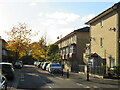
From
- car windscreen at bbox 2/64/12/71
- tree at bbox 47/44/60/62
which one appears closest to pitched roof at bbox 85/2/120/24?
car windscreen at bbox 2/64/12/71

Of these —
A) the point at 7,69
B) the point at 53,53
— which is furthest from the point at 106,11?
the point at 53,53

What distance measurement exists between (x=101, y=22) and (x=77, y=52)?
15.9 meters

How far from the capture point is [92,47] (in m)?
38.8

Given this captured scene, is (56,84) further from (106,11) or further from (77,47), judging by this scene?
(77,47)

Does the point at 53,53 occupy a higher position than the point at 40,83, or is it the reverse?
the point at 53,53

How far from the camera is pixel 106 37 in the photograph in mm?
32500

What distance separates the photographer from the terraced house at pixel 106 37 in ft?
94.4

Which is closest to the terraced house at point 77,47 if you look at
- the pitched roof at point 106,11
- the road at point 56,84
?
the pitched roof at point 106,11

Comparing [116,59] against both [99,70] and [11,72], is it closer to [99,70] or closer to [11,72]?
[99,70]

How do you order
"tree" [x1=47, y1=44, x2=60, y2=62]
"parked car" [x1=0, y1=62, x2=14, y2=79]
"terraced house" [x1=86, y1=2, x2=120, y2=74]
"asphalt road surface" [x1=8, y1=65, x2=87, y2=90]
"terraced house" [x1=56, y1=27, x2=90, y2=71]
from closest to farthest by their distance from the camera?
"asphalt road surface" [x1=8, y1=65, x2=87, y2=90] → "parked car" [x1=0, y1=62, x2=14, y2=79] → "terraced house" [x1=86, y1=2, x2=120, y2=74] → "terraced house" [x1=56, y1=27, x2=90, y2=71] → "tree" [x1=47, y1=44, x2=60, y2=62]

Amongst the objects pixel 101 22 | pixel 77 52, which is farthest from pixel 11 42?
pixel 101 22

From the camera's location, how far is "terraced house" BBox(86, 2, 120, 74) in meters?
28.8

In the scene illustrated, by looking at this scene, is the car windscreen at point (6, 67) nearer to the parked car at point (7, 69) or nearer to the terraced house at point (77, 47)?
the parked car at point (7, 69)

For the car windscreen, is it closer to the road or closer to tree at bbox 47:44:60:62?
the road
